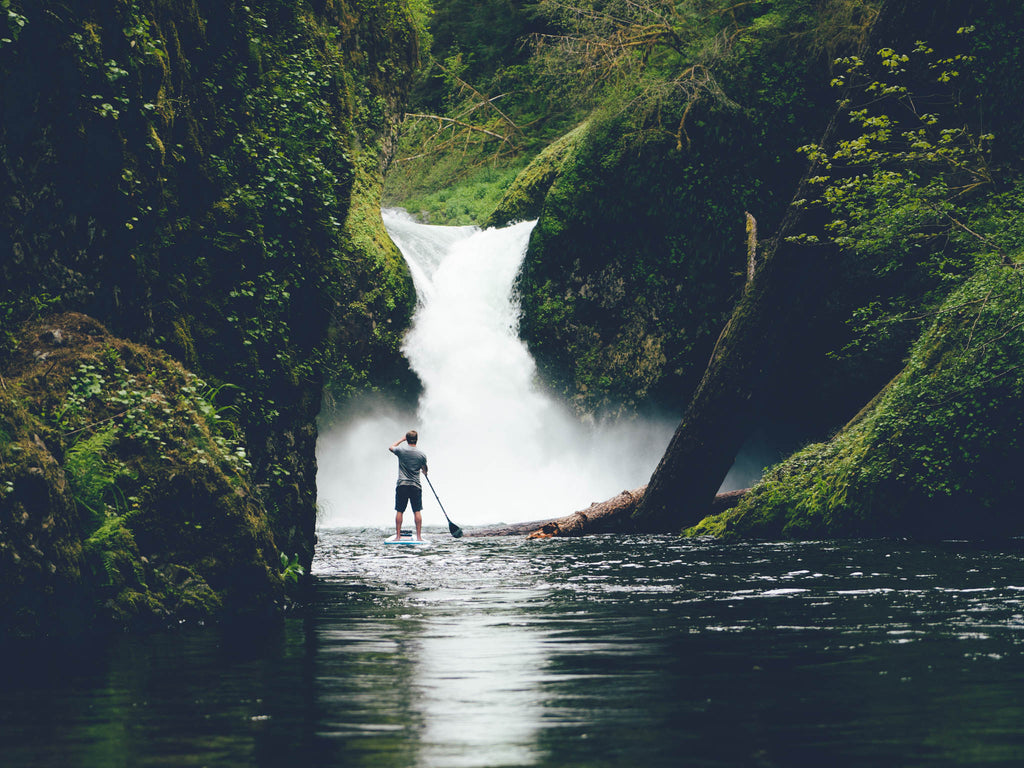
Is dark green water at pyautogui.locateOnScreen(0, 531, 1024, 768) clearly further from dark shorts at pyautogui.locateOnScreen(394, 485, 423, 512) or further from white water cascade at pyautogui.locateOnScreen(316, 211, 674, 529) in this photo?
white water cascade at pyautogui.locateOnScreen(316, 211, 674, 529)

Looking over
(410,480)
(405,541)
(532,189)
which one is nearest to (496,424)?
(532,189)

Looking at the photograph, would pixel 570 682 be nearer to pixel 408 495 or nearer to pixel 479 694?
pixel 479 694

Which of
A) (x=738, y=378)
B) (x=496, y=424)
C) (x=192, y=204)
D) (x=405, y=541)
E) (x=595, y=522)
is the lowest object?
(x=405, y=541)

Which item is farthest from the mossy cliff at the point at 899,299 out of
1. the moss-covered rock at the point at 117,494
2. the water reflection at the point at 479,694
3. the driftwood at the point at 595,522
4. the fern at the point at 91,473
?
the fern at the point at 91,473

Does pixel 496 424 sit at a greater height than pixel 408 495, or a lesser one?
greater

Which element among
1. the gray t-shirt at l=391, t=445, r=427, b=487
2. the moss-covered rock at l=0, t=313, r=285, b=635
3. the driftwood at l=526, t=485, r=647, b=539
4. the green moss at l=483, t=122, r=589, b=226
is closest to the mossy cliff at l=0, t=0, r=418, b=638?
the moss-covered rock at l=0, t=313, r=285, b=635

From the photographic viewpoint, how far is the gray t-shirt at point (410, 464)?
1633 centimetres

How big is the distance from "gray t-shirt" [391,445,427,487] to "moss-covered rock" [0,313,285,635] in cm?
723

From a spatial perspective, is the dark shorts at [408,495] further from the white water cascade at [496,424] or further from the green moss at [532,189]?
the green moss at [532,189]

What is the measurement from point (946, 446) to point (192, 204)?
9.20m

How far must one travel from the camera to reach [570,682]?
16.5ft

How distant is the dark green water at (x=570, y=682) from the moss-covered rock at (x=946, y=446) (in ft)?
14.5

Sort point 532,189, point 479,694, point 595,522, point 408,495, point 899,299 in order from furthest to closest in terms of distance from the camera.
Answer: point 532,189
point 595,522
point 408,495
point 899,299
point 479,694

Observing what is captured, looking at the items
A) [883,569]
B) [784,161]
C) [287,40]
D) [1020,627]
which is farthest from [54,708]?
[784,161]
